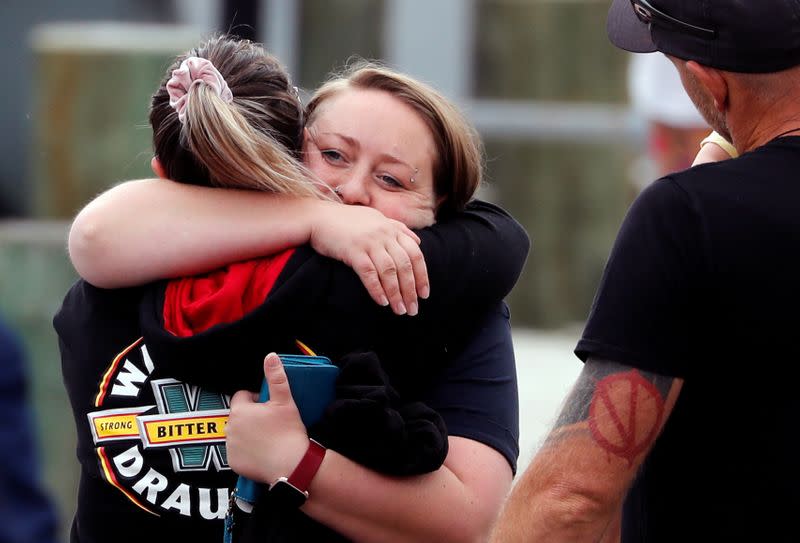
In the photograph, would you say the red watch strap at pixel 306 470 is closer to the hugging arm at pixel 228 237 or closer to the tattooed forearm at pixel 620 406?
the hugging arm at pixel 228 237

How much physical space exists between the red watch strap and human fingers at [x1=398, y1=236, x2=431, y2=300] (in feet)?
0.92

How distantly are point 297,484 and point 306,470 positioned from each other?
0.02 metres

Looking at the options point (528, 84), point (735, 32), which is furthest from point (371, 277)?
point (528, 84)

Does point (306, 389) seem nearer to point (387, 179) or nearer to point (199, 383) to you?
point (199, 383)

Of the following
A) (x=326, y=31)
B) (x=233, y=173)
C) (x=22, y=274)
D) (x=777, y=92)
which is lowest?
(x=22, y=274)

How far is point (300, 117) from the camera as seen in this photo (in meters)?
2.16

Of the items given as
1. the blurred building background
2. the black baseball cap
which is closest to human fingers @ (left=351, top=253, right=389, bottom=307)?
the black baseball cap

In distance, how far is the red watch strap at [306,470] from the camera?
1917mm

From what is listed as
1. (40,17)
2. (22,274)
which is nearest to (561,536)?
(22,274)

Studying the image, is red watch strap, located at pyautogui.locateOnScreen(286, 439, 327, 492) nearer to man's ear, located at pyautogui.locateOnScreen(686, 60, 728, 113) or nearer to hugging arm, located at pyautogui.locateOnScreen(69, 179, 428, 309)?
hugging arm, located at pyautogui.locateOnScreen(69, 179, 428, 309)

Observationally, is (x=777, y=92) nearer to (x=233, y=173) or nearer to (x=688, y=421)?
(x=688, y=421)

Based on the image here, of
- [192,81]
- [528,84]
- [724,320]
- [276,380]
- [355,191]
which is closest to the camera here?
[724,320]

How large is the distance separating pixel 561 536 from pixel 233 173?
710 millimetres

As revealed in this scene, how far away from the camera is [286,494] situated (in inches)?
75.5
